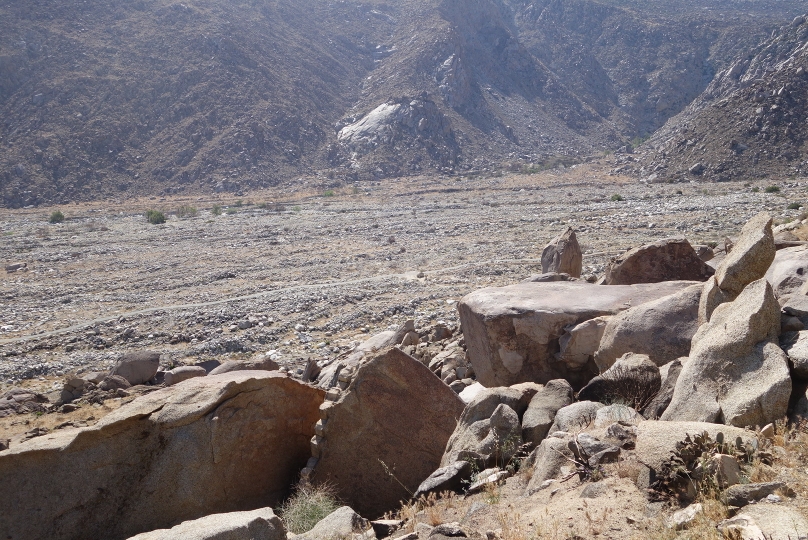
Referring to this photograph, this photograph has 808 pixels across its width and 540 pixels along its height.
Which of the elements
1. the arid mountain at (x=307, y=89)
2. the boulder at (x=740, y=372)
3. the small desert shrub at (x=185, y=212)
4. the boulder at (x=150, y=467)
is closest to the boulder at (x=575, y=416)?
the boulder at (x=740, y=372)

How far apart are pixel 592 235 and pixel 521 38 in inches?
3638

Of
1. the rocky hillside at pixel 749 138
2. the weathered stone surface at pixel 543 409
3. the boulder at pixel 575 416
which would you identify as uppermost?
the boulder at pixel 575 416

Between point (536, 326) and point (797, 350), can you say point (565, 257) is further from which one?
point (797, 350)

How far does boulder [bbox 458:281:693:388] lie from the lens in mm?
9242

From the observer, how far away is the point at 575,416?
649 centimetres

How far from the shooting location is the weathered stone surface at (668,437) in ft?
15.9

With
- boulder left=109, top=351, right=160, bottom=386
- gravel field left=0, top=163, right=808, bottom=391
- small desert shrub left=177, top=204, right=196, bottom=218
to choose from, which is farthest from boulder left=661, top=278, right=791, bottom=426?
small desert shrub left=177, top=204, right=196, bottom=218

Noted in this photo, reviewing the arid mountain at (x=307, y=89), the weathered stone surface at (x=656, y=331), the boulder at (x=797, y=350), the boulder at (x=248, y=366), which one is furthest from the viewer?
the arid mountain at (x=307, y=89)

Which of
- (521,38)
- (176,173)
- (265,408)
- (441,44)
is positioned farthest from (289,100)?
(265,408)

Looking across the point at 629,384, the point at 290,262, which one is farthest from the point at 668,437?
the point at 290,262

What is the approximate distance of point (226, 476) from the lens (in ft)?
23.9

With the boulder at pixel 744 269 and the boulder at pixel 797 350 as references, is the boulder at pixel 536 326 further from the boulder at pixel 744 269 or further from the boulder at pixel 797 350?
the boulder at pixel 797 350

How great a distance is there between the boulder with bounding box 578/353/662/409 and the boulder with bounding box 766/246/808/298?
99.5 inches

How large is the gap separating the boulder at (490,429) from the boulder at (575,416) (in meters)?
0.41
